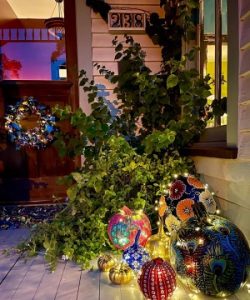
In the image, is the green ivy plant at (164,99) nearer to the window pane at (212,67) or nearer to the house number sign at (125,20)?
the window pane at (212,67)

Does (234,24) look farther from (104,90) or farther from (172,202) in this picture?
(104,90)

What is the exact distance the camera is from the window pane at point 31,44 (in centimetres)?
323

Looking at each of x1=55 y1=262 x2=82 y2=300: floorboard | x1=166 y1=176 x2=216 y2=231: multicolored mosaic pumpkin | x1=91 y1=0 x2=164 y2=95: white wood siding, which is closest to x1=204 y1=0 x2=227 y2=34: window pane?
x1=91 y1=0 x2=164 y2=95: white wood siding

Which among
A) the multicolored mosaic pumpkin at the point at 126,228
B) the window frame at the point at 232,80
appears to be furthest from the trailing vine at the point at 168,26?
the multicolored mosaic pumpkin at the point at 126,228

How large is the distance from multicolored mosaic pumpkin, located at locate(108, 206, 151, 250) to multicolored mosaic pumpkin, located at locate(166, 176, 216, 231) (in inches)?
6.2

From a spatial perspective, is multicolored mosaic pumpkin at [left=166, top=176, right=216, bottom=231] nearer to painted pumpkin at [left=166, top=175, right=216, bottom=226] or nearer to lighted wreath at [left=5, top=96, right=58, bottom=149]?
painted pumpkin at [left=166, top=175, right=216, bottom=226]

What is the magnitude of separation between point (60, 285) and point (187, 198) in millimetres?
837

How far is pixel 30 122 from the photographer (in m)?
3.21

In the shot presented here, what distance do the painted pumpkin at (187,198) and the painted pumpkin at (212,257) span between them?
37 centimetres

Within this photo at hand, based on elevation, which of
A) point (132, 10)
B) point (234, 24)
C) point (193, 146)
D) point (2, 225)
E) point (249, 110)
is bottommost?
point (2, 225)

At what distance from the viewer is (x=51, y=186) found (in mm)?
3297

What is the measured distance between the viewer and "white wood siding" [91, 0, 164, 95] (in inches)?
123

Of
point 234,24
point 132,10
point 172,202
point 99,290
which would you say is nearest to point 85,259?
point 99,290

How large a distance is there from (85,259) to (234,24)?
150 centimetres
